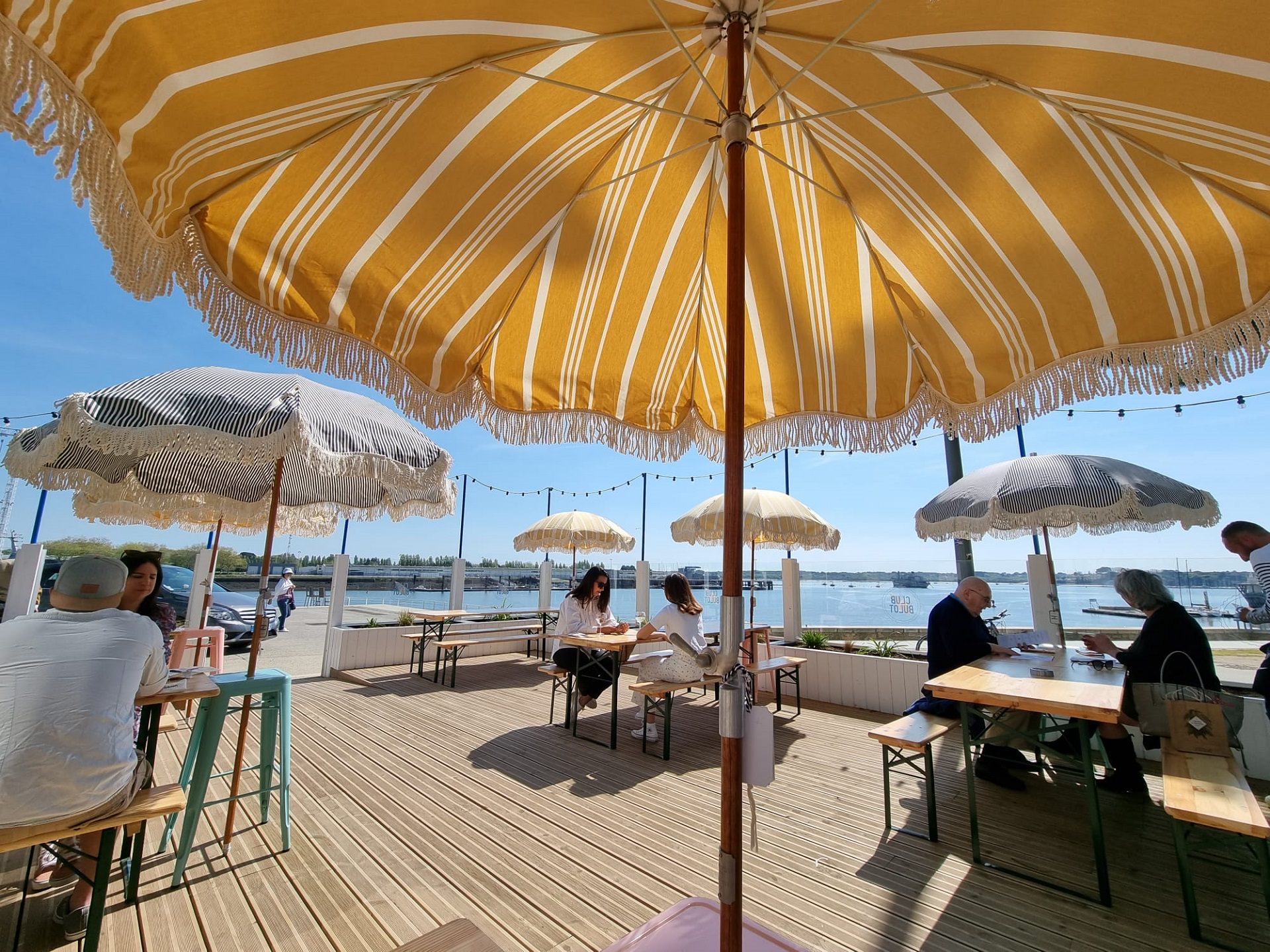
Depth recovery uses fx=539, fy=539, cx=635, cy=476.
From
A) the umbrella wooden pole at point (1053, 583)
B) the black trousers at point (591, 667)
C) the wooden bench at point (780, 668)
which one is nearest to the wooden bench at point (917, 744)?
the wooden bench at point (780, 668)

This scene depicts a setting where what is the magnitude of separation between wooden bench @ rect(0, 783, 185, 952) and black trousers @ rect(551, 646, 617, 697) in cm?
308

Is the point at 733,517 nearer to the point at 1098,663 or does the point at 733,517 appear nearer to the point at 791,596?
the point at 1098,663

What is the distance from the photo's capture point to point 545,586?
32.2ft

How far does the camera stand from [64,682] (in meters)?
1.83

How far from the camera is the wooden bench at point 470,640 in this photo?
675 cm

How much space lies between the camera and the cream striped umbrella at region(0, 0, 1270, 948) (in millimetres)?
1168

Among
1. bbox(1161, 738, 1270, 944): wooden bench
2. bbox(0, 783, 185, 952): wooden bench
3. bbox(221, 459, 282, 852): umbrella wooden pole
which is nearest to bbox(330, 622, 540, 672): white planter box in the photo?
bbox(221, 459, 282, 852): umbrella wooden pole

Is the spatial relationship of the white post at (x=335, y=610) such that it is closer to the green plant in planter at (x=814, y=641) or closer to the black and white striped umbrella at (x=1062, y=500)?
the green plant in planter at (x=814, y=641)

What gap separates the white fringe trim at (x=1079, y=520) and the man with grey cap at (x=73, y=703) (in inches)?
214

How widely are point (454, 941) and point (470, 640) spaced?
6.59 meters

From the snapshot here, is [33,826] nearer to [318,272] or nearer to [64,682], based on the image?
[64,682]

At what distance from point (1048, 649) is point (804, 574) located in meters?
3.05

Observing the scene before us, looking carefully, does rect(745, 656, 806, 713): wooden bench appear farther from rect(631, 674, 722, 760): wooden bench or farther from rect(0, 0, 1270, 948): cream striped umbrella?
rect(0, 0, 1270, 948): cream striped umbrella

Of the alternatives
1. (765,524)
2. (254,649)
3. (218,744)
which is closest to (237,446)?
(254,649)
